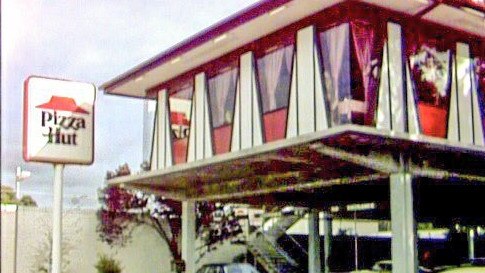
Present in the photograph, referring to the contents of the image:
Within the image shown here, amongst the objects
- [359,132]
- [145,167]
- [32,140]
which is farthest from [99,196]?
[32,140]

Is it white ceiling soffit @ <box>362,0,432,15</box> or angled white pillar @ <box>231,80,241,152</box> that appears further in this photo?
angled white pillar @ <box>231,80,241,152</box>

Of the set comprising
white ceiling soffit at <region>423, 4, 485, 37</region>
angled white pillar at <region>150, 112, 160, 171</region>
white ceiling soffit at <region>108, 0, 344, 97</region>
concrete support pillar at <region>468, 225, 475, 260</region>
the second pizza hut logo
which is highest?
white ceiling soffit at <region>423, 4, 485, 37</region>

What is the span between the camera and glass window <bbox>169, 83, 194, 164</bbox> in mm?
21812

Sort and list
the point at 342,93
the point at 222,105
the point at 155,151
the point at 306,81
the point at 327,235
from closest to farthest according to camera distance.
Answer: the point at 342,93, the point at 306,81, the point at 222,105, the point at 155,151, the point at 327,235

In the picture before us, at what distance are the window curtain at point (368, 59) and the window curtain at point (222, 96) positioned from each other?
4.51 m

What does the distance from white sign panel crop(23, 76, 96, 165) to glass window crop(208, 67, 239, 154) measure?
34.0 ft

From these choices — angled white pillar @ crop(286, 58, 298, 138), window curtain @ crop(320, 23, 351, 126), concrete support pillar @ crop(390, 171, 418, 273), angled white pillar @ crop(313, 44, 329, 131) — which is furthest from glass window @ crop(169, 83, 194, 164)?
concrete support pillar @ crop(390, 171, 418, 273)

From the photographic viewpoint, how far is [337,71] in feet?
51.5

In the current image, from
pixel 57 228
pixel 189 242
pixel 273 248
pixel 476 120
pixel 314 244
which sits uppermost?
pixel 476 120

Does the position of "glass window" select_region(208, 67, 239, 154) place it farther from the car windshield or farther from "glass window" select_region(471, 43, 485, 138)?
"glass window" select_region(471, 43, 485, 138)

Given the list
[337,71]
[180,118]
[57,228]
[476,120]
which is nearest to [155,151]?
[180,118]

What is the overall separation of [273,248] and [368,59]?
17.4 m

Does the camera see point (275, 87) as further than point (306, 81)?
Yes

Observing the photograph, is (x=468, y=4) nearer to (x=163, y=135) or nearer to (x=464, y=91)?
(x=464, y=91)
